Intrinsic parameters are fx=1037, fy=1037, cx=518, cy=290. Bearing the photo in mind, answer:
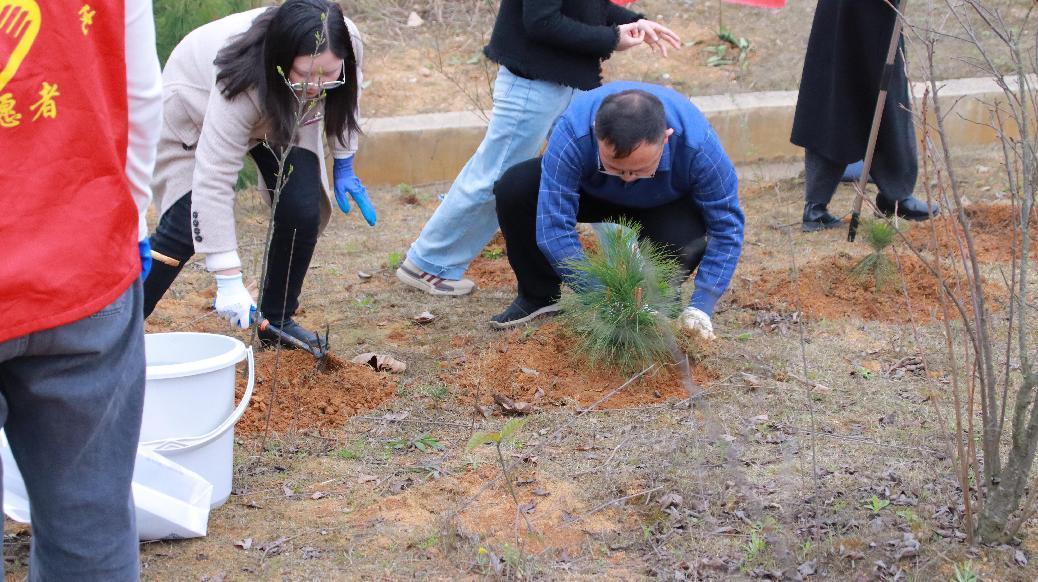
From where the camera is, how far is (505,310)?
13.3ft

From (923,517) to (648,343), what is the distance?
112 centimetres

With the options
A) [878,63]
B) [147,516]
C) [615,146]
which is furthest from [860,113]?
[147,516]

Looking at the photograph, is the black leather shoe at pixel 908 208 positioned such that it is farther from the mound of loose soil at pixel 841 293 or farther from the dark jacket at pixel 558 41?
the dark jacket at pixel 558 41

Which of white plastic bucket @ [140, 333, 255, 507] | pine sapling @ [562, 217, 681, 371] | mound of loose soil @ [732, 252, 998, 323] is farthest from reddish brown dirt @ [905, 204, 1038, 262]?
white plastic bucket @ [140, 333, 255, 507]

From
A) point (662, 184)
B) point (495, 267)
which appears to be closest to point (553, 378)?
point (662, 184)

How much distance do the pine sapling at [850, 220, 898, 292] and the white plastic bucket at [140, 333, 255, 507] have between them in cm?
256

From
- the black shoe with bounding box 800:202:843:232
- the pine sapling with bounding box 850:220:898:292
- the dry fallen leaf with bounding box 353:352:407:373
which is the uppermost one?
the pine sapling with bounding box 850:220:898:292

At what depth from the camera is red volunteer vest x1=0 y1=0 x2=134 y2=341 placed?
1301 millimetres

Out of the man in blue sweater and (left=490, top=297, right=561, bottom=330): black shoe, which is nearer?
the man in blue sweater

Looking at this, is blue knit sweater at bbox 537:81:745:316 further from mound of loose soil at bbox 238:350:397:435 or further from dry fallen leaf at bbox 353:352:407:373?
mound of loose soil at bbox 238:350:397:435

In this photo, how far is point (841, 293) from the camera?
4.04 m

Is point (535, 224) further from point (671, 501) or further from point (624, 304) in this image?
point (671, 501)

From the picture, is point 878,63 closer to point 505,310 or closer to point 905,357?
point 905,357

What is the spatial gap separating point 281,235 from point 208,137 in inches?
15.6
